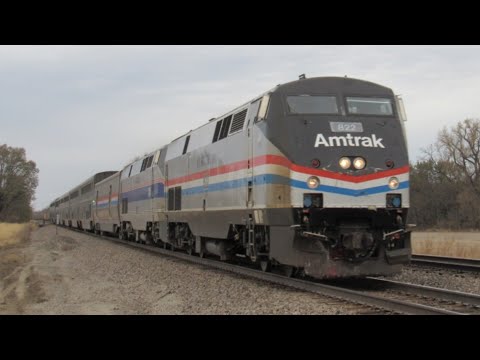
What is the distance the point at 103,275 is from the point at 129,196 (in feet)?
39.6

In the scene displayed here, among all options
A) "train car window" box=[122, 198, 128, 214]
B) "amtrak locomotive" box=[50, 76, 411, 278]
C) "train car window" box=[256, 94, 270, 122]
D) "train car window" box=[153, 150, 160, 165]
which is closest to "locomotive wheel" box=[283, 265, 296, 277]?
"amtrak locomotive" box=[50, 76, 411, 278]

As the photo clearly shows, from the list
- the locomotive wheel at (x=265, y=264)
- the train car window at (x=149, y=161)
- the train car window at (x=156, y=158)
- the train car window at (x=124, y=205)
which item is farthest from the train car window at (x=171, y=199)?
the train car window at (x=124, y=205)

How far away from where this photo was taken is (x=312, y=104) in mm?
10578

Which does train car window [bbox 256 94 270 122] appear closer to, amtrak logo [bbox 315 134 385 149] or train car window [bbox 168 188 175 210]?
amtrak logo [bbox 315 134 385 149]

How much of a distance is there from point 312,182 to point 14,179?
80.5m

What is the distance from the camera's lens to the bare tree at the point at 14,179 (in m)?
81.1

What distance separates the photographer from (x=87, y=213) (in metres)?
43.4

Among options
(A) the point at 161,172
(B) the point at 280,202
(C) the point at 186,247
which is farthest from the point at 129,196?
(B) the point at 280,202

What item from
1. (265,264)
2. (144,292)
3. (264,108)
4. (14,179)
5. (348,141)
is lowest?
(144,292)

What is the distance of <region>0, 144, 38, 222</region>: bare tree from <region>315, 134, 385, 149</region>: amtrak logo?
79412mm

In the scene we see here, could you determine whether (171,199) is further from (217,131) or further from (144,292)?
(144,292)

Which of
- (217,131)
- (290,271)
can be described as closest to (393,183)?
(290,271)

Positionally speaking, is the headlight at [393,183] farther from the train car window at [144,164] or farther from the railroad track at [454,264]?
the train car window at [144,164]

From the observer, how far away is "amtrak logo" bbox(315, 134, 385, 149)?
33.0 ft
